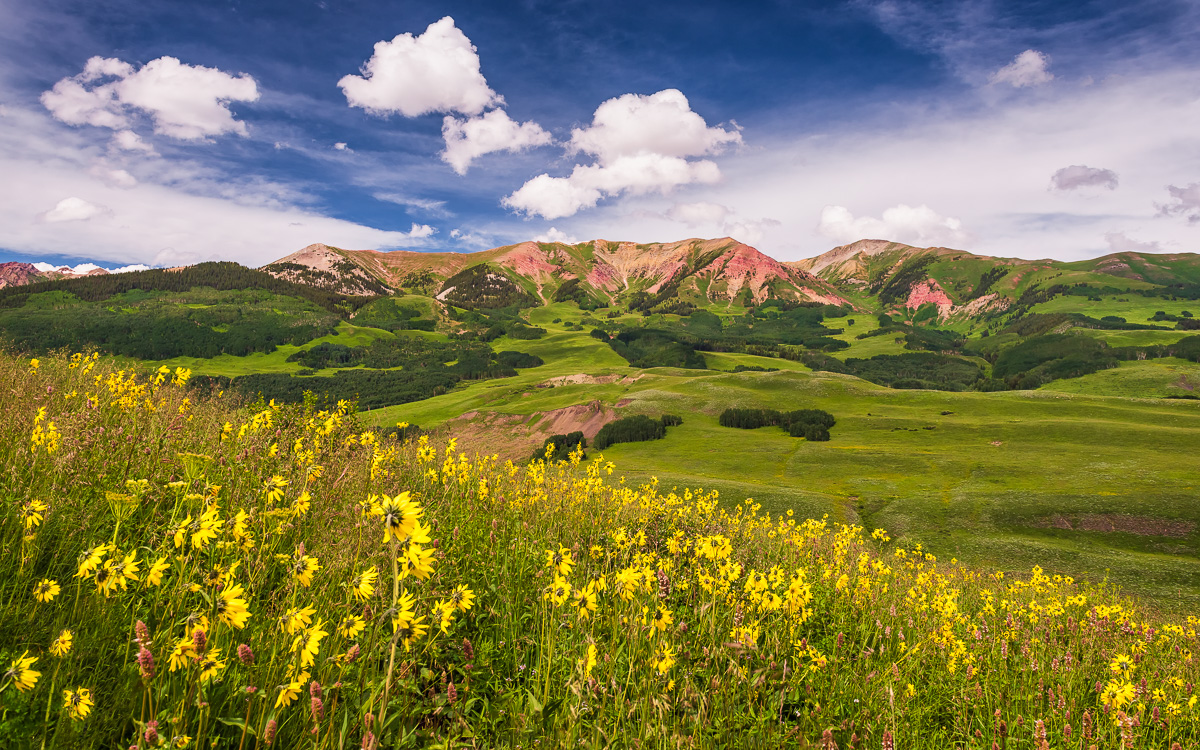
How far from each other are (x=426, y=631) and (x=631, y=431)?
7395cm

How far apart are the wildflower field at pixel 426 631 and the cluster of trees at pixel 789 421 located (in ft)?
219

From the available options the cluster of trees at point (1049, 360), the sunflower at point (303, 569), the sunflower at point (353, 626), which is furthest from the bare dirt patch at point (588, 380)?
the sunflower at point (303, 569)

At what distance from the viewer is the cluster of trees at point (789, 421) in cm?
7223

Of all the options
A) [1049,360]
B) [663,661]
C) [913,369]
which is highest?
[663,661]

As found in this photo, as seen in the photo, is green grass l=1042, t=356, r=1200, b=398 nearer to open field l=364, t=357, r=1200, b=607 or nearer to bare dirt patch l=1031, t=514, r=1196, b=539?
open field l=364, t=357, r=1200, b=607

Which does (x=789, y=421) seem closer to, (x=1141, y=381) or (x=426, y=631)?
(x=426, y=631)

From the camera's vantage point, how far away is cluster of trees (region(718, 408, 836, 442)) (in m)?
72.2

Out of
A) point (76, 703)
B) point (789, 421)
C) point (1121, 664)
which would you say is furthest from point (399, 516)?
point (789, 421)

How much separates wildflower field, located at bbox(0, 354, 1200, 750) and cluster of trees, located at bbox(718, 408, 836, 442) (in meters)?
66.8

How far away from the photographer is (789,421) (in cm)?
7900

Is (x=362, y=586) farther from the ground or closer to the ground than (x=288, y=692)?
farther from the ground

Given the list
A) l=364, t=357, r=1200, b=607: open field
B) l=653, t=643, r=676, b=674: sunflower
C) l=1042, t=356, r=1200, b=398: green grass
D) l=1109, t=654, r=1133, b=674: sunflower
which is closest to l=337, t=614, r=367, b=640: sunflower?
l=653, t=643, r=676, b=674: sunflower

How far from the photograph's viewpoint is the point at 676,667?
12.6 ft

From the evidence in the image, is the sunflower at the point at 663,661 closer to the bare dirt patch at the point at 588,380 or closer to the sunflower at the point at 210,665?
the sunflower at the point at 210,665
